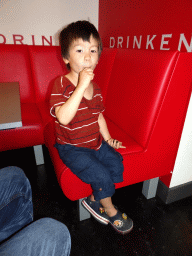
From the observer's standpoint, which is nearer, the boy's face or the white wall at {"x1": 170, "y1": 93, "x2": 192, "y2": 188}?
the boy's face

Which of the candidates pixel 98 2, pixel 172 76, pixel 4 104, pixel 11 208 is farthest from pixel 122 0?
pixel 11 208

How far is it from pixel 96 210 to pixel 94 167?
33 centimetres

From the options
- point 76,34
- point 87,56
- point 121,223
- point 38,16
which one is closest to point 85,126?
point 87,56

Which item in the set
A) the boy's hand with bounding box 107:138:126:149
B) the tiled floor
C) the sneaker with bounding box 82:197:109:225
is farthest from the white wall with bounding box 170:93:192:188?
the sneaker with bounding box 82:197:109:225

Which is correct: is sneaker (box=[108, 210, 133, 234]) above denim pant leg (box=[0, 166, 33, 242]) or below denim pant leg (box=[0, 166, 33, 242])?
below

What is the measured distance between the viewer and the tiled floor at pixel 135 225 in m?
0.98

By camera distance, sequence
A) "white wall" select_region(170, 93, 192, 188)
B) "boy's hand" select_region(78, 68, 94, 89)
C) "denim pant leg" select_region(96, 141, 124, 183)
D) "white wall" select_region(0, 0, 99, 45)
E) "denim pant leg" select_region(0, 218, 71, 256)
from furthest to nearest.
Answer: "white wall" select_region(0, 0, 99, 45), "white wall" select_region(170, 93, 192, 188), "denim pant leg" select_region(96, 141, 124, 183), "boy's hand" select_region(78, 68, 94, 89), "denim pant leg" select_region(0, 218, 71, 256)

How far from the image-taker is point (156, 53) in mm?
1001

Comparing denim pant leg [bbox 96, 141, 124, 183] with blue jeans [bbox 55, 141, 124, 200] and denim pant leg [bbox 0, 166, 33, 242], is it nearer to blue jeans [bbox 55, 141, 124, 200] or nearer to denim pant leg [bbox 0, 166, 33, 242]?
blue jeans [bbox 55, 141, 124, 200]

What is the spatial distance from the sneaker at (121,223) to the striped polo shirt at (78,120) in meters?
0.42

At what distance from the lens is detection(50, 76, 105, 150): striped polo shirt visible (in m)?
0.89

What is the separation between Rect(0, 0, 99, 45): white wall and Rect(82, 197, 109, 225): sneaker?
2198mm

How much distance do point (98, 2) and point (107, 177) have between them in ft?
8.07

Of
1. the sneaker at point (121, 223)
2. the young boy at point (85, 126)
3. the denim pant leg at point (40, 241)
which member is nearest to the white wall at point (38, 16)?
the young boy at point (85, 126)
